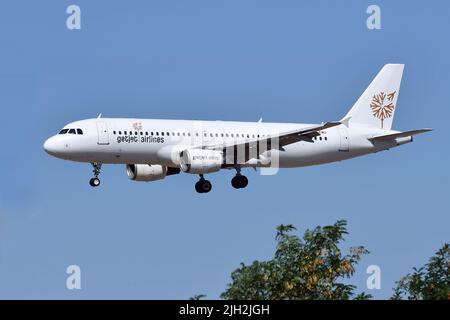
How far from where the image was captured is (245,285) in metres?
50.4

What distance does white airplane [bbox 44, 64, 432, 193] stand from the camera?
7094 cm

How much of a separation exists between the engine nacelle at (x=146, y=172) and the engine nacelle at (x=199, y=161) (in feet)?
11.6

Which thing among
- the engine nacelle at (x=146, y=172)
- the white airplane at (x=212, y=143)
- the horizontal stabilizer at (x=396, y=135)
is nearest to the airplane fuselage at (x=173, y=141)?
the white airplane at (x=212, y=143)

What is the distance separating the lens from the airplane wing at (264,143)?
73125mm

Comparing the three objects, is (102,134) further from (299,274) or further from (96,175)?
(299,274)

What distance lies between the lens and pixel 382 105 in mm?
84188

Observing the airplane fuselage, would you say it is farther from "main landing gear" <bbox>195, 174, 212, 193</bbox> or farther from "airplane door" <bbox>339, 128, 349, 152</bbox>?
"main landing gear" <bbox>195, 174, 212, 193</bbox>

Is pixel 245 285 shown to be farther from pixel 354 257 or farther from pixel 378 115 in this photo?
pixel 378 115

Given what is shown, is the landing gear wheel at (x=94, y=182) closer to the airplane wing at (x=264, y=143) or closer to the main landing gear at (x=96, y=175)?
the main landing gear at (x=96, y=175)

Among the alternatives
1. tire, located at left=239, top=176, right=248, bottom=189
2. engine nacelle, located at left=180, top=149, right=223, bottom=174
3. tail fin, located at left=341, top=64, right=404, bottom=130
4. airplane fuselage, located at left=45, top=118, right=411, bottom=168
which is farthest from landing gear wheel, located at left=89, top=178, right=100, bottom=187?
tail fin, located at left=341, top=64, right=404, bottom=130

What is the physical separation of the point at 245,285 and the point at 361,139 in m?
31.3

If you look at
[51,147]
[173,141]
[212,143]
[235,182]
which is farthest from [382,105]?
[51,147]
